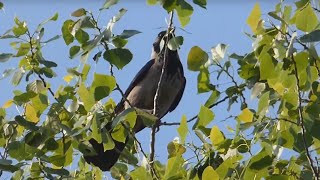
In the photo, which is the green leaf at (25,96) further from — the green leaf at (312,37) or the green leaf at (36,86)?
the green leaf at (312,37)

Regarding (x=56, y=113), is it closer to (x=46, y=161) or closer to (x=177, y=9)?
(x=46, y=161)

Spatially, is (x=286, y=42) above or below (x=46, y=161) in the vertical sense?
above

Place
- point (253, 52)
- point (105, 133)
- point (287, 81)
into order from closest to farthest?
point (287, 81), point (105, 133), point (253, 52)

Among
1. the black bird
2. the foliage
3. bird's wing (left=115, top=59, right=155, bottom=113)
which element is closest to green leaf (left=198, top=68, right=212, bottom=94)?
the foliage

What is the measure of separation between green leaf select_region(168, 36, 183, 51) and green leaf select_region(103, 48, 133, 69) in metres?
0.19

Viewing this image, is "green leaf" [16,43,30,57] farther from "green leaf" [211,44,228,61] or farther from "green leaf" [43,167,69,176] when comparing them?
"green leaf" [211,44,228,61]

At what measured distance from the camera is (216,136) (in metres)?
3.67

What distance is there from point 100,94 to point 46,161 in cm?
67

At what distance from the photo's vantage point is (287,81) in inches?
130

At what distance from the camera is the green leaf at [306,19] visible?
3.22m

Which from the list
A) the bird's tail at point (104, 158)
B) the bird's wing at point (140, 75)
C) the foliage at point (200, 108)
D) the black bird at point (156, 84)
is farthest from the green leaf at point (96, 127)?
the bird's wing at point (140, 75)

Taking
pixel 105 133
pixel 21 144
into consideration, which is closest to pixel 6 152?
pixel 21 144

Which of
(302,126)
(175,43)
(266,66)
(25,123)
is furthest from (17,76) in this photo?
(302,126)

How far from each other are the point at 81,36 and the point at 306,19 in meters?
1.07
